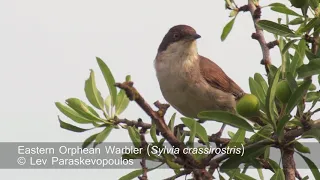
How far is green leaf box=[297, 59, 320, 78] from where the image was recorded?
120 inches

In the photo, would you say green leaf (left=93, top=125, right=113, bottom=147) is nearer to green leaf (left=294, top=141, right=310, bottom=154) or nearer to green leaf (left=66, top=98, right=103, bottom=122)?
green leaf (left=66, top=98, right=103, bottom=122)

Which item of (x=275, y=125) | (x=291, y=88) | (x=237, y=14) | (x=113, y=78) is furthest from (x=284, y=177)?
(x=237, y=14)

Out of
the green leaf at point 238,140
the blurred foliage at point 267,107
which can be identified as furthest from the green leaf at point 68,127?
the green leaf at point 238,140

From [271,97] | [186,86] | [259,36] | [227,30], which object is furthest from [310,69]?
[186,86]

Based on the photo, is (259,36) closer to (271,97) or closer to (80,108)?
(271,97)

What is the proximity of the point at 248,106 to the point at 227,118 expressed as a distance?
0.86 ft

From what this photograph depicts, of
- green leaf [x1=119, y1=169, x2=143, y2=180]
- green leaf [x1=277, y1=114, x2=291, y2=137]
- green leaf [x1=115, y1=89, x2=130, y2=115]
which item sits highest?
green leaf [x1=115, y1=89, x2=130, y2=115]

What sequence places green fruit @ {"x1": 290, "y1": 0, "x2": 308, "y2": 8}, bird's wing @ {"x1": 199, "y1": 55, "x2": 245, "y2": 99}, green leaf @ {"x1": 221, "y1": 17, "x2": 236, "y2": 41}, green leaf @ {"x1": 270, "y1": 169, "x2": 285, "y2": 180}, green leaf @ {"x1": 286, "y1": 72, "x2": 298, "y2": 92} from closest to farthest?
green leaf @ {"x1": 286, "y1": 72, "x2": 298, "y2": 92} < green fruit @ {"x1": 290, "y1": 0, "x2": 308, "y2": 8} < green leaf @ {"x1": 270, "y1": 169, "x2": 285, "y2": 180} < green leaf @ {"x1": 221, "y1": 17, "x2": 236, "y2": 41} < bird's wing @ {"x1": 199, "y1": 55, "x2": 245, "y2": 99}

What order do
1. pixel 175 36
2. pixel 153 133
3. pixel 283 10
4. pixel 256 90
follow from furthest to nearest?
1. pixel 175 36
2. pixel 283 10
3. pixel 256 90
4. pixel 153 133

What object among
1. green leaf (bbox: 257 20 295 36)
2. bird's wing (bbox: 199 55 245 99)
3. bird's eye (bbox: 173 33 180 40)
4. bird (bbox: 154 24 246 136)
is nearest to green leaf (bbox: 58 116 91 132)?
green leaf (bbox: 257 20 295 36)

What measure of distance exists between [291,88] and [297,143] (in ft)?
1.95

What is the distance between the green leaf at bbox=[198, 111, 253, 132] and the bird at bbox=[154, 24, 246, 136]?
2.56 metres

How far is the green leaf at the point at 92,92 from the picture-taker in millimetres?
3949

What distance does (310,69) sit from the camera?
10.1 feet
